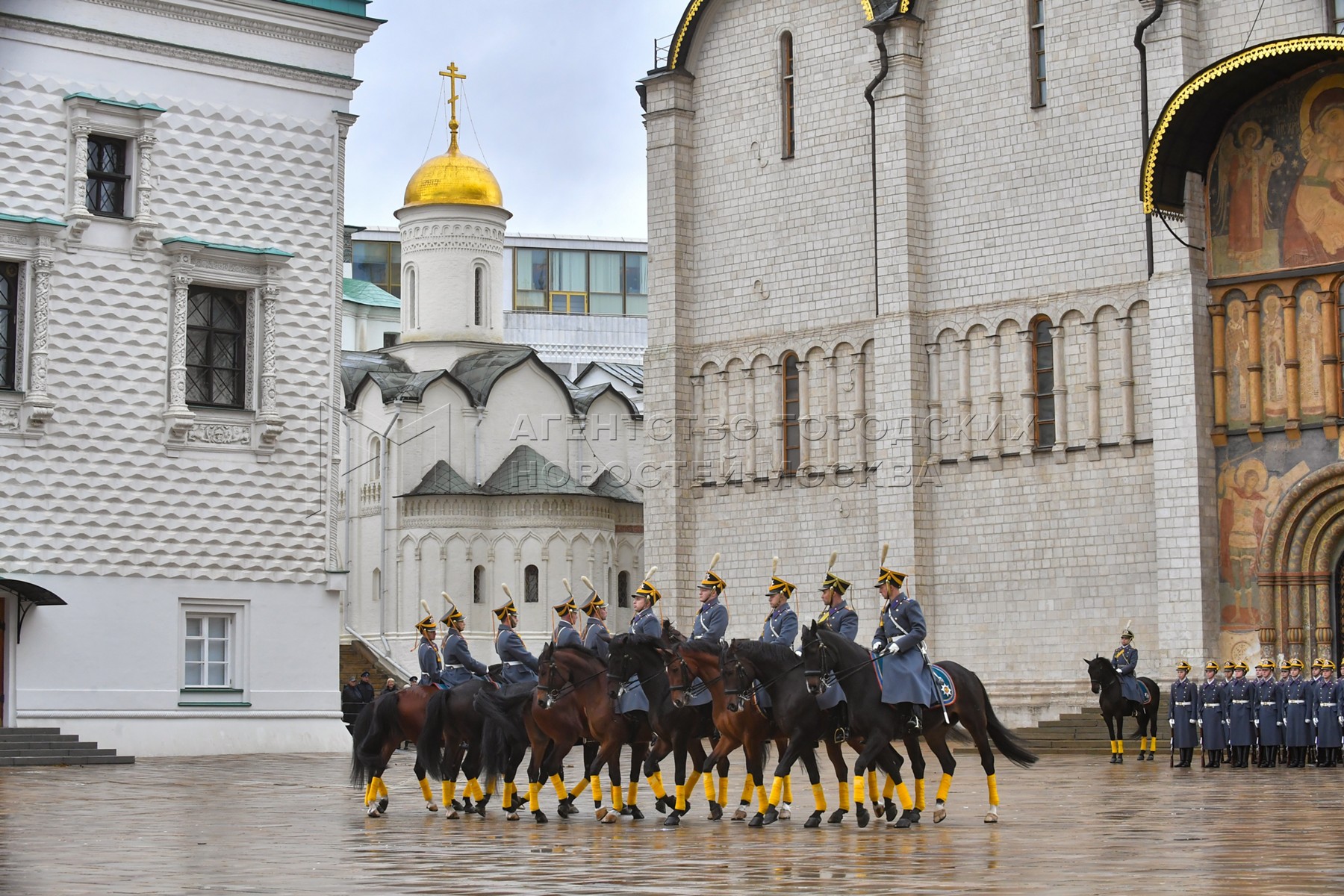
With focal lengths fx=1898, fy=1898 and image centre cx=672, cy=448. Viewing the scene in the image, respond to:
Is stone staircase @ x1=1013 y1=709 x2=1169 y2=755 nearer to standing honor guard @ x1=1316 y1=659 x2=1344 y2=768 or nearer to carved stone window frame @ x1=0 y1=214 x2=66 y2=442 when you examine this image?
standing honor guard @ x1=1316 y1=659 x2=1344 y2=768

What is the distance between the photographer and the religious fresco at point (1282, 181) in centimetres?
2941

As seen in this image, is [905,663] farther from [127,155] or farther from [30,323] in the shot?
[127,155]

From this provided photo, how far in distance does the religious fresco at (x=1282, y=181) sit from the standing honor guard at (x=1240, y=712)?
794cm

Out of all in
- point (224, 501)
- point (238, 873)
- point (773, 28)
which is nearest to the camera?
point (238, 873)

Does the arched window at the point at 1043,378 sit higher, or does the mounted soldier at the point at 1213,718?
the arched window at the point at 1043,378

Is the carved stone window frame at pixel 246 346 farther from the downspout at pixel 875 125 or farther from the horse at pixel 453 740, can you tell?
the horse at pixel 453 740

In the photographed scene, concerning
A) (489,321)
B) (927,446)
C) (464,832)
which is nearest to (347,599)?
(489,321)

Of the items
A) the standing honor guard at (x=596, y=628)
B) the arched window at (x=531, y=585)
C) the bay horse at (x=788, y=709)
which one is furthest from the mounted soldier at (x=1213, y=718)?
the arched window at (x=531, y=585)

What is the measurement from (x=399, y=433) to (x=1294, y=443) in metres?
26.6

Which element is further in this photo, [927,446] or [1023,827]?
[927,446]

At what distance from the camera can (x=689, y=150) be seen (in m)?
39.1

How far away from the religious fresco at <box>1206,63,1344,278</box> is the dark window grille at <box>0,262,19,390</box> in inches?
731

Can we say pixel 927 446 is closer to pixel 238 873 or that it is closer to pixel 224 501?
pixel 224 501

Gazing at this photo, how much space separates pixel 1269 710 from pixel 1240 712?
14.7 inches
